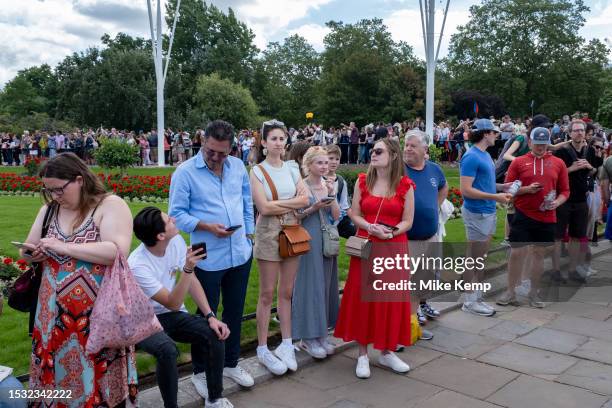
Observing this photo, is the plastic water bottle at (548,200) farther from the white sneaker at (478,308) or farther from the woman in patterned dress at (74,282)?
the woman in patterned dress at (74,282)

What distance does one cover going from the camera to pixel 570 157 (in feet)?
24.3

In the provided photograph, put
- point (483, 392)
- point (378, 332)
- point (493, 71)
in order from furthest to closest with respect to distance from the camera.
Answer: point (493, 71) < point (378, 332) < point (483, 392)

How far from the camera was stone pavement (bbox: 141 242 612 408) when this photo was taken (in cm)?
417

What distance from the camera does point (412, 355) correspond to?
5090mm

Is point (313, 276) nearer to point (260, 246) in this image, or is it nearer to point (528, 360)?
point (260, 246)

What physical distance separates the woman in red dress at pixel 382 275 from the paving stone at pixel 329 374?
124 mm

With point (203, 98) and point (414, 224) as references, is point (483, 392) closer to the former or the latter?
→ point (414, 224)

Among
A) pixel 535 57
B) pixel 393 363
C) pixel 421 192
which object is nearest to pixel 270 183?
pixel 421 192

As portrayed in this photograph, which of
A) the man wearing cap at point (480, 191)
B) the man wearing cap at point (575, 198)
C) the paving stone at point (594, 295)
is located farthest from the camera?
the man wearing cap at point (575, 198)

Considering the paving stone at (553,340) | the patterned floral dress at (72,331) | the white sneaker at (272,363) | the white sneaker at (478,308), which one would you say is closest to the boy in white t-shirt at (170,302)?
the patterned floral dress at (72,331)

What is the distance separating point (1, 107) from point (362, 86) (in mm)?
37525

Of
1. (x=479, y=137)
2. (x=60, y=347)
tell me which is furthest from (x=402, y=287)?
(x=60, y=347)

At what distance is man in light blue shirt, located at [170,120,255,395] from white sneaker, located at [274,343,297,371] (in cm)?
40

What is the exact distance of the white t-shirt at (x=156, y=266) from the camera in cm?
364
